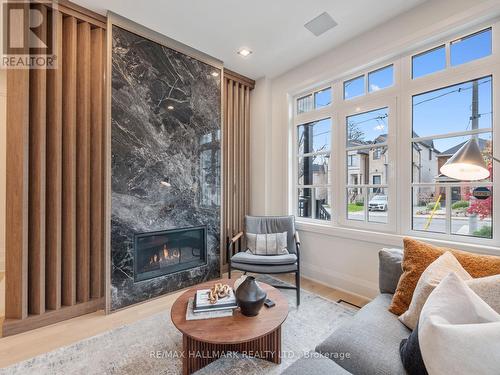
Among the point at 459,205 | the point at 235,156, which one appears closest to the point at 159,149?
the point at 235,156

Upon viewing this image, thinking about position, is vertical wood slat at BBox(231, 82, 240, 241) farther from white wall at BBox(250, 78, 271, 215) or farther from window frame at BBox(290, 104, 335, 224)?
window frame at BBox(290, 104, 335, 224)

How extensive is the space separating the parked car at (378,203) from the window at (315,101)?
1321 mm

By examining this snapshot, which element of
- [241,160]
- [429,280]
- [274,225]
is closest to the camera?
[429,280]

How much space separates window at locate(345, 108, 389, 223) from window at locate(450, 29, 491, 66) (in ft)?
2.19

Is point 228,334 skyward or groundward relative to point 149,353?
skyward

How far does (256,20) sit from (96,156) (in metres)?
2.07

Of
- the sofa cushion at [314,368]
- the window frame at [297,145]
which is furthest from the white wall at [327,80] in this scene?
the sofa cushion at [314,368]

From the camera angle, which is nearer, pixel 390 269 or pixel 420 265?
pixel 420 265

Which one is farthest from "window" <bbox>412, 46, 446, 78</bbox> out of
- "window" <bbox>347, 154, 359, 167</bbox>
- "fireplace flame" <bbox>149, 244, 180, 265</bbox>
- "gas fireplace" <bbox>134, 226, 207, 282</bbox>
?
"fireplace flame" <bbox>149, 244, 180, 265</bbox>

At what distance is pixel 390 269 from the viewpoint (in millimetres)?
1691

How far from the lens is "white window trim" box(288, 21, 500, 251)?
1.95m

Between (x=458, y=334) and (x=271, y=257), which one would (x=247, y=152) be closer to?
(x=271, y=257)

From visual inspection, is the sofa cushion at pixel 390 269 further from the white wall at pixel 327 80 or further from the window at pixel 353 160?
the window at pixel 353 160

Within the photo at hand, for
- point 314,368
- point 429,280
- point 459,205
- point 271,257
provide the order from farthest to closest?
point 271,257 → point 459,205 → point 429,280 → point 314,368
